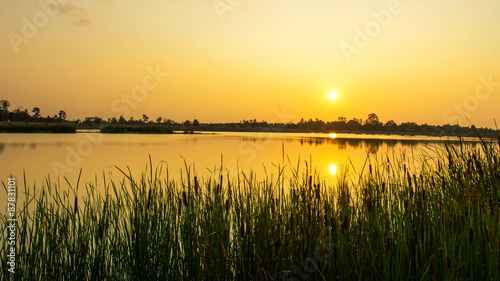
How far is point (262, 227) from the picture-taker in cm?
359

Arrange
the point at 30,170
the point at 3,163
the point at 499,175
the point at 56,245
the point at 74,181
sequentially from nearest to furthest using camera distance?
the point at 56,245, the point at 499,175, the point at 74,181, the point at 30,170, the point at 3,163

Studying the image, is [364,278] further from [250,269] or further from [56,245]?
[56,245]

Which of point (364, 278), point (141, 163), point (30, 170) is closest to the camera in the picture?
point (364, 278)

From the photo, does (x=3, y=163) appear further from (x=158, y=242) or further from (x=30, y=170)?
(x=158, y=242)

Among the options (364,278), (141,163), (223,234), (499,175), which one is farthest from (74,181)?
(499,175)

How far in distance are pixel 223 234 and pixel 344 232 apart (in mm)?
1199

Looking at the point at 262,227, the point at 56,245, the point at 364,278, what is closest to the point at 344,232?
the point at 364,278

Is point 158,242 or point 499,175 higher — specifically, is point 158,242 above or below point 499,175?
below

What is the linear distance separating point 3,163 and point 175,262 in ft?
43.3

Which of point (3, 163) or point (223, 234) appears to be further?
point (3, 163)

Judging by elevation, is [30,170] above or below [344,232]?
below

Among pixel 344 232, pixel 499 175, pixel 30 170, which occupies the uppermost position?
pixel 499 175

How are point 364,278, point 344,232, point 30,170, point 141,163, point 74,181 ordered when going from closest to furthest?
point 344,232, point 364,278, point 74,181, point 30,170, point 141,163

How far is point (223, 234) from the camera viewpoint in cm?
342
